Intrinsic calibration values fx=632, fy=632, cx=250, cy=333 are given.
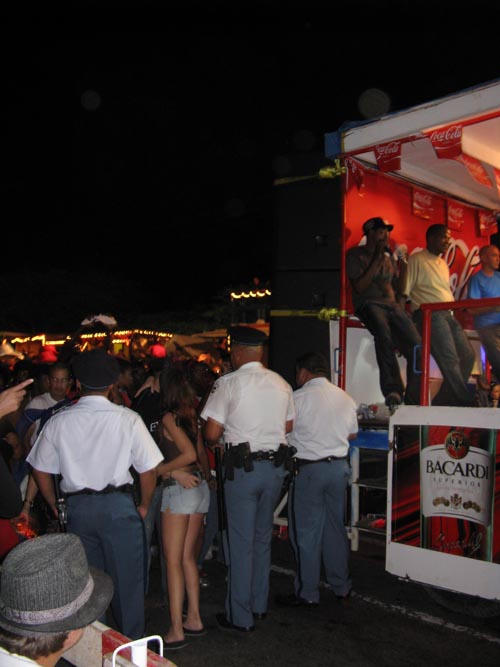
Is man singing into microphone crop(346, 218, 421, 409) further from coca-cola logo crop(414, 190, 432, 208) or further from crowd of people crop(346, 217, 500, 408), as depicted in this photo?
coca-cola logo crop(414, 190, 432, 208)

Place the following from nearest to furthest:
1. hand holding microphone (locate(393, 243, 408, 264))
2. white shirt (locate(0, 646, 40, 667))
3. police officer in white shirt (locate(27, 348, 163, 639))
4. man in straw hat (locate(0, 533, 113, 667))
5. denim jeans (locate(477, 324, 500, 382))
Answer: white shirt (locate(0, 646, 40, 667)), man in straw hat (locate(0, 533, 113, 667)), police officer in white shirt (locate(27, 348, 163, 639)), denim jeans (locate(477, 324, 500, 382)), hand holding microphone (locate(393, 243, 408, 264))

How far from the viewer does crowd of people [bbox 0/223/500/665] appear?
3193 mm

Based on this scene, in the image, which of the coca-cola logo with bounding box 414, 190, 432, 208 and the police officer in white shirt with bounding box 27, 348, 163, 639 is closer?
the police officer in white shirt with bounding box 27, 348, 163, 639

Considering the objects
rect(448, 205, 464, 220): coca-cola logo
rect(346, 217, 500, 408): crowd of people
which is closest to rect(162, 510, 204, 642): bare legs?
rect(346, 217, 500, 408): crowd of people

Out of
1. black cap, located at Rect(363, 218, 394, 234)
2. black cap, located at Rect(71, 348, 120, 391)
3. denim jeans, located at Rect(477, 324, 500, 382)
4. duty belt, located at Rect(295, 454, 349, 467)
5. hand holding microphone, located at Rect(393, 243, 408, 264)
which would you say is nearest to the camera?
black cap, located at Rect(71, 348, 120, 391)

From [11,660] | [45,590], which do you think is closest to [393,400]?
[45,590]

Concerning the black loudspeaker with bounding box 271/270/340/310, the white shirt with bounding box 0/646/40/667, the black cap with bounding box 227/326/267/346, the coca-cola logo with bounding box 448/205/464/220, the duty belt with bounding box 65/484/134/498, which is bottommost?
the duty belt with bounding box 65/484/134/498

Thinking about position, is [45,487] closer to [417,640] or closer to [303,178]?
[417,640]

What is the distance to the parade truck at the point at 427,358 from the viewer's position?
427 centimetres

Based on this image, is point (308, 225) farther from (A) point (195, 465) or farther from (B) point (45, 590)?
(B) point (45, 590)

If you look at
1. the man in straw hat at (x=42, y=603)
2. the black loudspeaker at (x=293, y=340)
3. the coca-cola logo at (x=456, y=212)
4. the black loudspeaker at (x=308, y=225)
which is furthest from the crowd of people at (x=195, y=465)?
the coca-cola logo at (x=456, y=212)

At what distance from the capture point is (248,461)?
4.50 metres

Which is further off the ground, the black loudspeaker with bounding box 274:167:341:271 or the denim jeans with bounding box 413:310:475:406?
the black loudspeaker with bounding box 274:167:341:271

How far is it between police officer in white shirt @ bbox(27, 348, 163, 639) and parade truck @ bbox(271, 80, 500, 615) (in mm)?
1998
